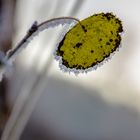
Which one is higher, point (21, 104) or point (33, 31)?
point (33, 31)

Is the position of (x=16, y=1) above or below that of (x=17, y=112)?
above

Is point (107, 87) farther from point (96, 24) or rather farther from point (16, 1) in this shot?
point (16, 1)

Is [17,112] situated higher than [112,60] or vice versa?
[112,60]

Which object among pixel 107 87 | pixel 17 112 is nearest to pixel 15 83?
pixel 17 112

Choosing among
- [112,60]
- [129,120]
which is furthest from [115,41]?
[129,120]

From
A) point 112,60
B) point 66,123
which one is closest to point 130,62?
point 112,60

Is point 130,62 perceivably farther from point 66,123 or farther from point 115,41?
point 66,123
